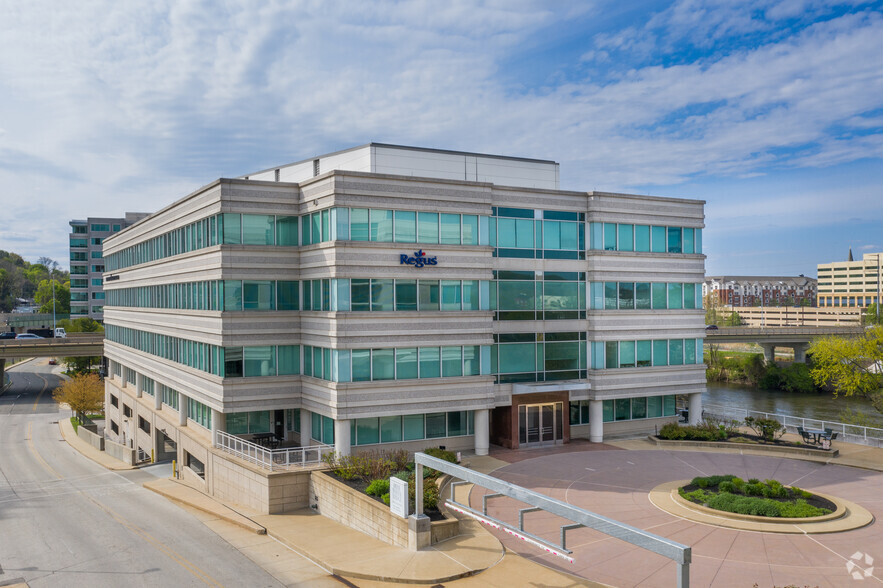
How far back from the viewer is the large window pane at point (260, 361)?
1291 inches

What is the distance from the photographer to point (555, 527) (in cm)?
2228

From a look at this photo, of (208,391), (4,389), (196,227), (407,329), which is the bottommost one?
(4,389)

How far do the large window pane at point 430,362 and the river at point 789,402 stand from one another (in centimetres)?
4587

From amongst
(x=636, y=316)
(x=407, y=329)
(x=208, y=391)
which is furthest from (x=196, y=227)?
(x=636, y=316)

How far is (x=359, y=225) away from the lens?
1220 inches

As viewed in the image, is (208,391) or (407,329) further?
(208,391)

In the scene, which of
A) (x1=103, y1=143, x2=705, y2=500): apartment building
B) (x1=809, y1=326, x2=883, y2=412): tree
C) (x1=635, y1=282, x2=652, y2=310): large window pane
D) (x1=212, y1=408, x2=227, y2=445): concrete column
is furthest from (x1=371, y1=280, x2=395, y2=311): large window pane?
(x1=809, y1=326, x2=883, y2=412): tree

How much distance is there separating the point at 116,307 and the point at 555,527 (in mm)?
50424

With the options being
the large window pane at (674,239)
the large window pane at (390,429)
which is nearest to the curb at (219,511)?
the large window pane at (390,429)

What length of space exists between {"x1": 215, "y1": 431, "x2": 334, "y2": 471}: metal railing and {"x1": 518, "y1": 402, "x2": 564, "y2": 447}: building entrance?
10328 millimetres

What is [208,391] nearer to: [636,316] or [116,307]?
[636,316]

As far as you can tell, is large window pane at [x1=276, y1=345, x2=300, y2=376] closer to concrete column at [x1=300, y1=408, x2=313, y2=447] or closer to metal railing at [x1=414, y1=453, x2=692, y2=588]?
concrete column at [x1=300, y1=408, x2=313, y2=447]

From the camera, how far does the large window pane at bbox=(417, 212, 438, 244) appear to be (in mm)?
32062

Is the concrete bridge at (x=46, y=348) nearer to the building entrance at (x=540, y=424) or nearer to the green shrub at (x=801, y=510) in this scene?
the building entrance at (x=540, y=424)
